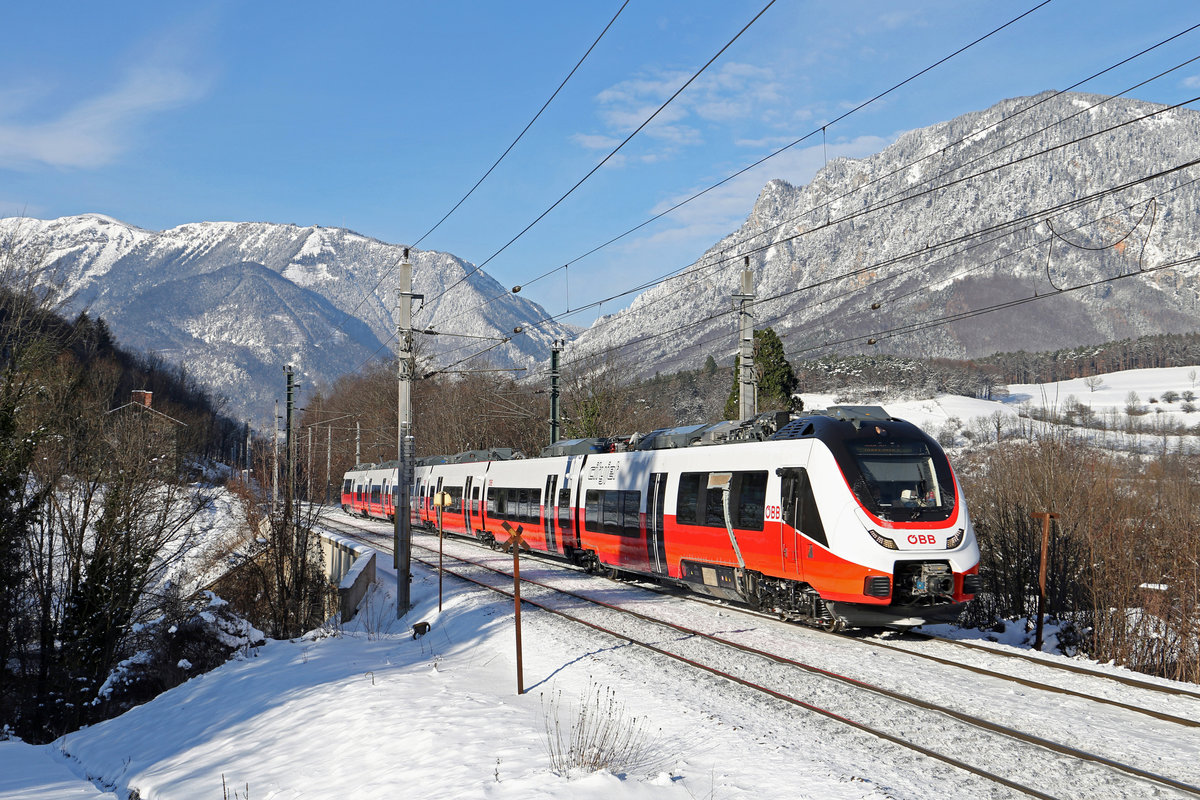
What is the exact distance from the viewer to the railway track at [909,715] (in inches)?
292

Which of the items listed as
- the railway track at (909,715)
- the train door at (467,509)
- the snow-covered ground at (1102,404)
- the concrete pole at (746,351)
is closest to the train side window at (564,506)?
the concrete pole at (746,351)

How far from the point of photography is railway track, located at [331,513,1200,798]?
292 inches

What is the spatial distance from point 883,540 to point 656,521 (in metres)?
6.98

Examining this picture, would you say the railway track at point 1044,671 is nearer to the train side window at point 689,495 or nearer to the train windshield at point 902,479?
the train windshield at point 902,479

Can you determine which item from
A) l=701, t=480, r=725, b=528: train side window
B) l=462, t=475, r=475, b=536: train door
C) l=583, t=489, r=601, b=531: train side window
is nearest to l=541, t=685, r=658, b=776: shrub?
l=701, t=480, r=725, b=528: train side window

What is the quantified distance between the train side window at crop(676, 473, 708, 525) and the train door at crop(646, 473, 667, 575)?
715 mm

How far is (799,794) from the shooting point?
7273mm

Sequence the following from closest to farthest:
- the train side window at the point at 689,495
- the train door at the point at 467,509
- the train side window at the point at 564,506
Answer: the train side window at the point at 689,495, the train side window at the point at 564,506, the train door at the point at 467,509

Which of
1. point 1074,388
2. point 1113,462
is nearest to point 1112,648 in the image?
point 1113,462

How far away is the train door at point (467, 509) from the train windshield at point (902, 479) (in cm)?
2221

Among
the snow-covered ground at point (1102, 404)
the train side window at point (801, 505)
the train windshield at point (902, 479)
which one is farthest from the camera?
the snow-covered ground at point (1102, 404)

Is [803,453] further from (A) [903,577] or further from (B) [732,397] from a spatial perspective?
(B) [732,397]

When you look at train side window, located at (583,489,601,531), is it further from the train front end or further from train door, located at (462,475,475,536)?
train door, located at (462,475,475,536)

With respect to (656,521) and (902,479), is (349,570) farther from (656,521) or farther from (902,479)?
(902,479)
